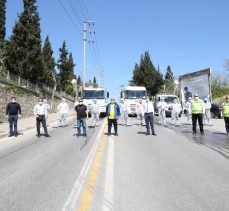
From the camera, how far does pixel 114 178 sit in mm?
7293

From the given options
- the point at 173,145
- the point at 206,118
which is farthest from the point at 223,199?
the point at 206,118

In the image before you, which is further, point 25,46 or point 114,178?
point 25,46

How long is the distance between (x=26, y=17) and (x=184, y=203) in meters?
39.2

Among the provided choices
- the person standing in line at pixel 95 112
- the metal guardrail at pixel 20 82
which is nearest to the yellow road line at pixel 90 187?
the person standing in line at pixel 95 112

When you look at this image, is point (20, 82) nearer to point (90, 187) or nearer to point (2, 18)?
point (2, 18)

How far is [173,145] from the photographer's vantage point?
13.1m

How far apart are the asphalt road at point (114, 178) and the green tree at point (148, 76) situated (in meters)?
73.3

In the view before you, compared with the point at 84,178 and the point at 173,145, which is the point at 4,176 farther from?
the point at 173,145

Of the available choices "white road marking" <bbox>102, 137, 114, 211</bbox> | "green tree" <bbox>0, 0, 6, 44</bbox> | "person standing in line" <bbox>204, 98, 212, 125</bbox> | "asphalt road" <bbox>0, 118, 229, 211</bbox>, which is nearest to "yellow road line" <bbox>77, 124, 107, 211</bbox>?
"asphalt road" <bbox>0, 118, 229, 211</bbox>

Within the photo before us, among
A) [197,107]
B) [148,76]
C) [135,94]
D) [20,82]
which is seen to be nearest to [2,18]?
[20,82]

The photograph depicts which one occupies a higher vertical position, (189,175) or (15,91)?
(15,91)

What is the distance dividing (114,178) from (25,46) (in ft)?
117

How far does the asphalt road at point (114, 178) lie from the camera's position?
219 inches

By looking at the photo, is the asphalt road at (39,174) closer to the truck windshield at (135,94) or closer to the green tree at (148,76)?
the truck windshield at (135,94)
